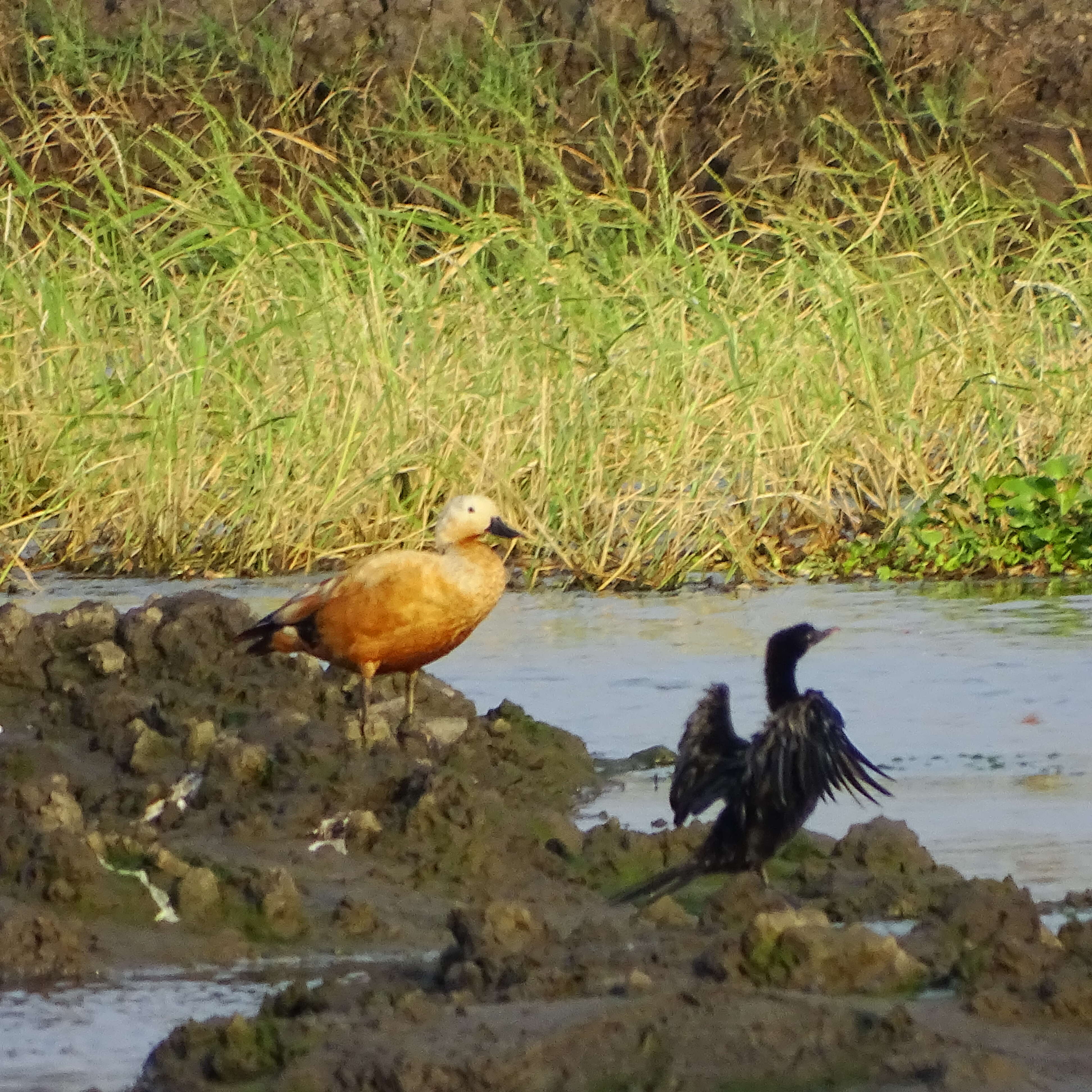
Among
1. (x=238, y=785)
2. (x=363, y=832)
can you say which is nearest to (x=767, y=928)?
(x=363, y=832)

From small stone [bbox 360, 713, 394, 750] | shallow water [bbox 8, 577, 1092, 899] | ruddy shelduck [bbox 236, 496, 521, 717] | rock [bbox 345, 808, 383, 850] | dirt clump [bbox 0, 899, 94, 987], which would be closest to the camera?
dirt clump [bbox 0, 899, 94, 987]

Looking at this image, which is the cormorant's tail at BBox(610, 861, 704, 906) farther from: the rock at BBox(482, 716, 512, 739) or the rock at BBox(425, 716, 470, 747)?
the rock at BBox(425, 716, 470, 747)

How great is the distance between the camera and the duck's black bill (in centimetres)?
703

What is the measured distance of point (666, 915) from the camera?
4625 millimetres

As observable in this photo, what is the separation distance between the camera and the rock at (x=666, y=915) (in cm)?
461

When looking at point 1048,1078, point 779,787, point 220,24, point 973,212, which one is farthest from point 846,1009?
point 220,24

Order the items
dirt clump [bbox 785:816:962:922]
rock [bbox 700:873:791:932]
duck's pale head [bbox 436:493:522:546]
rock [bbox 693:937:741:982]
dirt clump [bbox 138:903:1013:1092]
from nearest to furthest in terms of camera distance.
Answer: dirt clump [bbox 138:903:1013:1092] → rock [bbox 693:937:741:982] → rock [bbox 700:873:791:932] → dirt clump [bbox 785:816:962:922] → duck's pale head [bbox 436:493:522:546]

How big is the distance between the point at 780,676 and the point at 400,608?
5.13 ft

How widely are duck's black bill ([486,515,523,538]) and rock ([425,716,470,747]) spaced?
0.55 metres

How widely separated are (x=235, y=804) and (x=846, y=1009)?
2.22 m

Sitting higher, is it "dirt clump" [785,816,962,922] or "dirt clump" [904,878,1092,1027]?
"dirt clump" [904,878,1092,1027]

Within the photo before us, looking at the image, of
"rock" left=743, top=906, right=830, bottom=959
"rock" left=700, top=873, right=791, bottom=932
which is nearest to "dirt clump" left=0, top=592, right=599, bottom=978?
"rock" left=700, top=873, right=791, bottom=932

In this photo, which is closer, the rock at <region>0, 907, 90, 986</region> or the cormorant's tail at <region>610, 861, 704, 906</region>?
the rock at <region>0, 907, 90, 986</region>

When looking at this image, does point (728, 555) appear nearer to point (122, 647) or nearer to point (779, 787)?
point (122, 647)
